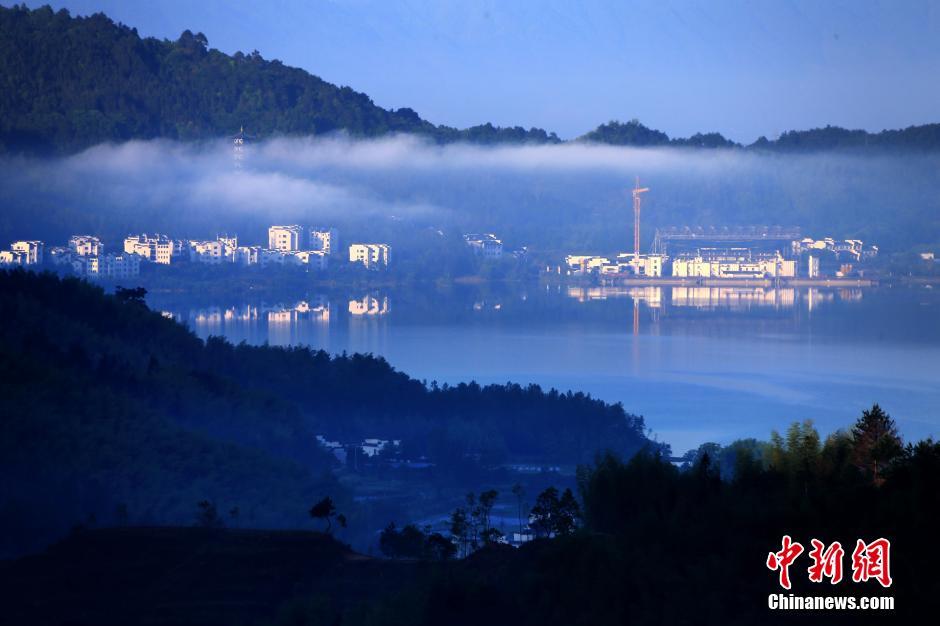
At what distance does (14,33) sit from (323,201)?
9.35 meters

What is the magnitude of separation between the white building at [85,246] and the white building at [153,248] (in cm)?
82

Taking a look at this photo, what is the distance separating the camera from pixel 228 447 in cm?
987

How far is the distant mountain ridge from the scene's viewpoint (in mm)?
34594

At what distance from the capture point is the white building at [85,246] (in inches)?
1118

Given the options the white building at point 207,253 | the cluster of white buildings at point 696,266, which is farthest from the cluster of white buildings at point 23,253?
the cluster of white buildings at point 696,266

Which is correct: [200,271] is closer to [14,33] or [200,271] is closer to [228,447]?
[14,33]

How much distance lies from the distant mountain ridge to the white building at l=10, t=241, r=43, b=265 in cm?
560

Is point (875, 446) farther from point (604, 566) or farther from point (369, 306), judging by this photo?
point (369, 306)

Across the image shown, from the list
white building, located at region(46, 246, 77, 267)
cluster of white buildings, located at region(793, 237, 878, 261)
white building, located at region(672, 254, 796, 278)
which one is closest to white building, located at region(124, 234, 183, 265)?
white building, located at region(46, 246, 77, 267)

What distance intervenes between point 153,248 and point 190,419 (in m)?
19.6

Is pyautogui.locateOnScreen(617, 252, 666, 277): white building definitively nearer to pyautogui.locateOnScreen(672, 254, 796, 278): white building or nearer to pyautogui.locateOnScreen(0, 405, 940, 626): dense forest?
pyautogui.locateOnScreen(672, 254, 796, 278): white building

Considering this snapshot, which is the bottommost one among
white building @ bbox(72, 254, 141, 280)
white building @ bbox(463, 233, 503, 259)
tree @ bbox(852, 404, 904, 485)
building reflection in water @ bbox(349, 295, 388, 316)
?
tree @ bbox(852, 404, 904, 485)

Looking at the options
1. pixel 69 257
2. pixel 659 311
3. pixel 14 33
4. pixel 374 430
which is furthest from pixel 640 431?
pixel 14 33

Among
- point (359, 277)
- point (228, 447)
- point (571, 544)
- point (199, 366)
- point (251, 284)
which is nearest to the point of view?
point (571, 544)
